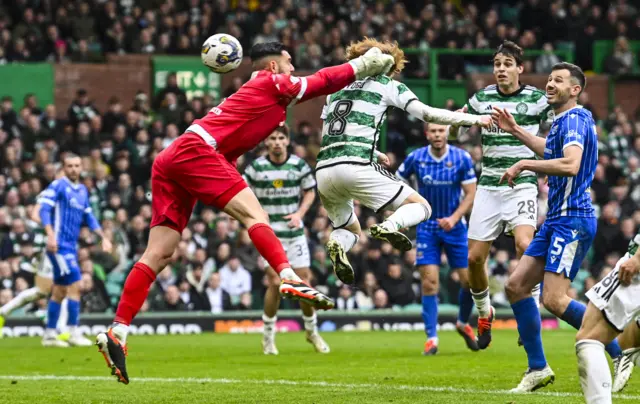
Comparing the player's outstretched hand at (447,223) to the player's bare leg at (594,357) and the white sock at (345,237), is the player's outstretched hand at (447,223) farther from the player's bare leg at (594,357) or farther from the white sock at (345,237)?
the player's bare leg at (594,357)

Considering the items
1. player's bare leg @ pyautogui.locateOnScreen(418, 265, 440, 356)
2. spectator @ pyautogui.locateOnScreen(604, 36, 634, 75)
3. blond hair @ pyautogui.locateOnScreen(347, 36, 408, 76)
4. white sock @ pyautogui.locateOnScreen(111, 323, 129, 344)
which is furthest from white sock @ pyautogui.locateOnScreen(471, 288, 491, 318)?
spectator @ pyautogui.locateOnScreen(604, 36, 634, 75)

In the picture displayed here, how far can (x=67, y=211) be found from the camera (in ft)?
55.2

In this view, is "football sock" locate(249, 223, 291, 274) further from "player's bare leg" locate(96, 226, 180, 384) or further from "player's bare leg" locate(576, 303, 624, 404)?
"player's bare leg" locate(576, 303, 624, 404)

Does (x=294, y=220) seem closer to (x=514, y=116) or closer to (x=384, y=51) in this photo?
(x=514, y=116)

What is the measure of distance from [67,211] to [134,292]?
7.83 m

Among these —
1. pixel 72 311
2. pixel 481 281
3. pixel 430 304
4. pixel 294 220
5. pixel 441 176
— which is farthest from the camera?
pixel 72 311

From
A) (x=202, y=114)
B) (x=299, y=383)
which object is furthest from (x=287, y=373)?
(x=202, y=114)

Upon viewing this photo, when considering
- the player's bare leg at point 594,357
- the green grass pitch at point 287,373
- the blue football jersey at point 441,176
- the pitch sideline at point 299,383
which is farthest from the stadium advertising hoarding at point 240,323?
the player's bare leg at point 594,357

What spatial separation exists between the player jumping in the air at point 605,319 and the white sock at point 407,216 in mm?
2806

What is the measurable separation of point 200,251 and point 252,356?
6.53 metres

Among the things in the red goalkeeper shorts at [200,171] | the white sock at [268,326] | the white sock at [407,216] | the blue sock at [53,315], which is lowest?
the blue sock at [53,315]

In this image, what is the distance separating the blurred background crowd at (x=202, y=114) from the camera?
20.6 metres

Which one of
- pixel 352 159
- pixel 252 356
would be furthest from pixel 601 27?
pixel 352 159

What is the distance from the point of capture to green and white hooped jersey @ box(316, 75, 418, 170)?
1027 cm
